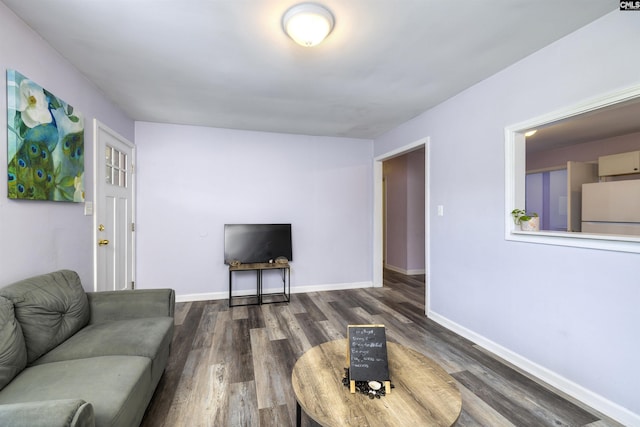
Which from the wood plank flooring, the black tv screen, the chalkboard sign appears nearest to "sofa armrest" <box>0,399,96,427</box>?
the wood plank flooring

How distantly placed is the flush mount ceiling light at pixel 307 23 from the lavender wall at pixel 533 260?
5.51 feet

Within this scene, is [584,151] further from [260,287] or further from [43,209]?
[43,209]

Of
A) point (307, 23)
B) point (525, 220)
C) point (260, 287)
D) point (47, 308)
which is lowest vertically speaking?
point (260, 287)

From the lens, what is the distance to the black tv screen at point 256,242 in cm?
386

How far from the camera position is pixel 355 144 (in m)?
4.63

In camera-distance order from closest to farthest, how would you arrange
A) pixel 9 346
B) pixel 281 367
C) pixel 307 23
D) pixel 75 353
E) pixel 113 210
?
1. pixel 9 346
2. pixel 75 353
3. pixel 307 23
4. pixel 281 367
5. pixel 113 210

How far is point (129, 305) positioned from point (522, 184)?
133 inches

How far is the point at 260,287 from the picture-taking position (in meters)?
3.79

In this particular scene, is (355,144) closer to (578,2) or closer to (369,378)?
(578,2)

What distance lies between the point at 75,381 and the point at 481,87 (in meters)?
3.59

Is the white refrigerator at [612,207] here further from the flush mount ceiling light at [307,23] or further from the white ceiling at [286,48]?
the flush mount ceiling light at [307,23]

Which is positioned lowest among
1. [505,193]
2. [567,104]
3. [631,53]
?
[505,193]

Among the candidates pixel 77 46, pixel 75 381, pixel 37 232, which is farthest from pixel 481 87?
pixel 37 232

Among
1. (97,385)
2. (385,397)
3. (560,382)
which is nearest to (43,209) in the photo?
(97,385)
